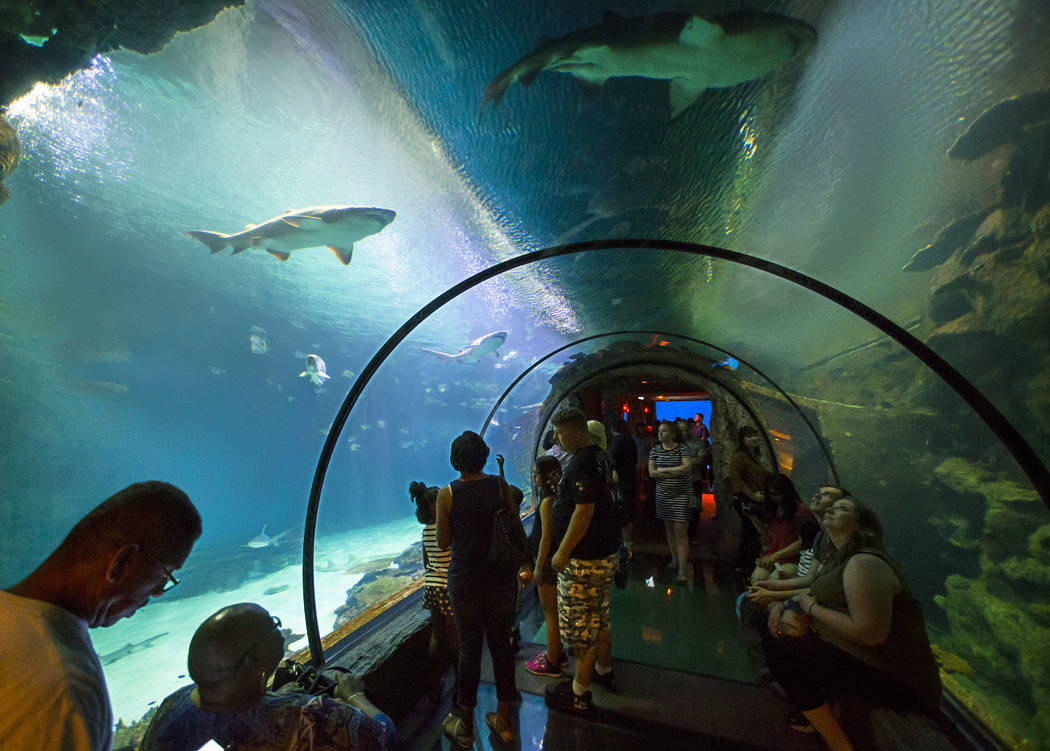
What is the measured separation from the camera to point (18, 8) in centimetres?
178

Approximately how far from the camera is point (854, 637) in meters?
1.82

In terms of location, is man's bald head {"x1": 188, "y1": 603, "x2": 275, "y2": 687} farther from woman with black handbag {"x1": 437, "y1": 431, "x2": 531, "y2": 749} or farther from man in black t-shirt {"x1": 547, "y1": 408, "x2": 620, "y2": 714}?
man in black t-shirt {"x1": 547, "y1": 408, "x2": 620, "y2": 714}

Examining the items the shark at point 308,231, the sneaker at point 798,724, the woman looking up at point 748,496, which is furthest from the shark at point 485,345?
the sneaker at point 798,724

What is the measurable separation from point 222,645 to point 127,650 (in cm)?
1625

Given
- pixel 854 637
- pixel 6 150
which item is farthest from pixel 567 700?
pixel 6 150

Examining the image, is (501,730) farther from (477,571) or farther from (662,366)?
(662,366)

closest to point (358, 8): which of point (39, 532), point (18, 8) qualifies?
point (18, 8)

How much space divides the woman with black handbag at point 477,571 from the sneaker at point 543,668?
0.70 metres

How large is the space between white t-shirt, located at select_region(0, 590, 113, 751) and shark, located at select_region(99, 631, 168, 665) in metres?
15.3

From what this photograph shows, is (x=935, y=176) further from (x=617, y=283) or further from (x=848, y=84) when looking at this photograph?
(x=617, y=283)

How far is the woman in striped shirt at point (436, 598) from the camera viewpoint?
9.09ft

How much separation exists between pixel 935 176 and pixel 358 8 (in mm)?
3945

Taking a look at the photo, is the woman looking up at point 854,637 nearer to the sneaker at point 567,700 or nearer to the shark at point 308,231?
the sneaker at point 567,700

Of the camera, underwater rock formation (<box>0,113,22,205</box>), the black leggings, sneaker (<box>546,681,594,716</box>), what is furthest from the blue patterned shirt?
underwater rock formation (<box>0,113,22,205</box>)
